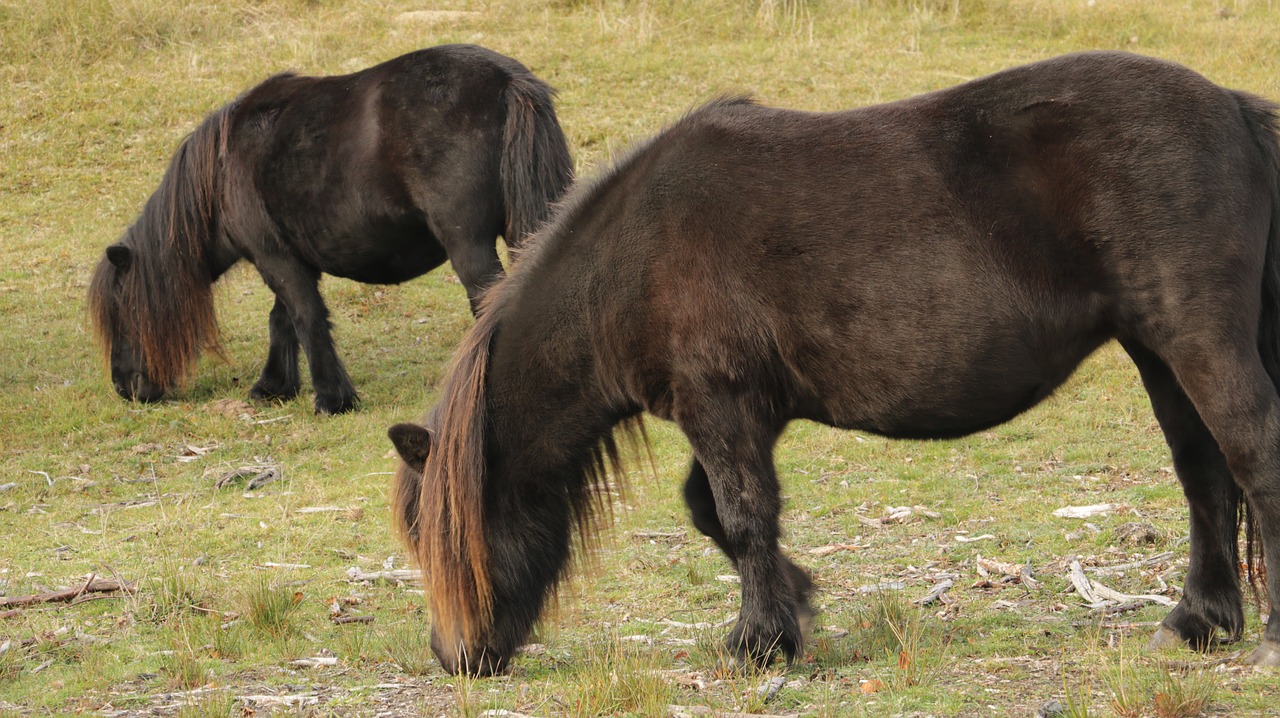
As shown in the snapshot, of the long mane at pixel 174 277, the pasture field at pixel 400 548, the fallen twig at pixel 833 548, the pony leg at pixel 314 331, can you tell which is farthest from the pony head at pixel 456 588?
the long mane at pixel 174 277

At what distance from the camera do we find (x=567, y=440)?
487 cm

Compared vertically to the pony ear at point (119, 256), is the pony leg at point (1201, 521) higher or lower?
higher

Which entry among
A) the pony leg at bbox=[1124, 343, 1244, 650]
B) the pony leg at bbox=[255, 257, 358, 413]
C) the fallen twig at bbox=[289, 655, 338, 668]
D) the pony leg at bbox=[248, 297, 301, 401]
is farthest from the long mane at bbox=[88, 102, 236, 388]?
the pony leg at bbox=[1124, 343, 1244, 650]

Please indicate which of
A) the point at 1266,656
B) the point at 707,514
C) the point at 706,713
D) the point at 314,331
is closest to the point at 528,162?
the point at 314,331

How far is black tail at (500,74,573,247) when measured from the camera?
9.43 metres

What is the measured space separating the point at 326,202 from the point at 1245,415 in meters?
7.59

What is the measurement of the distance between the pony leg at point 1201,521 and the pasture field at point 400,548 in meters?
0.17

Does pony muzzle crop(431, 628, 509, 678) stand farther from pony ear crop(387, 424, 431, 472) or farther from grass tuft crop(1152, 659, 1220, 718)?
grass tuft crop(1152, 659, 1220, 718)

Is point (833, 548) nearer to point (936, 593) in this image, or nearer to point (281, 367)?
point (936, 593)

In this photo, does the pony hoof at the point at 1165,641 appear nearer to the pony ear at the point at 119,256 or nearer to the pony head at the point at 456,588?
the pony head at the point at 456,588

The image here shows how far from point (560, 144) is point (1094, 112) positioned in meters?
5.89

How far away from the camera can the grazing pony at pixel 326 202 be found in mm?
9578

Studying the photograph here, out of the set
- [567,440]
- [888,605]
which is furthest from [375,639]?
[888,605]

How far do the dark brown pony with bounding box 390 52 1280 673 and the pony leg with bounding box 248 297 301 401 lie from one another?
20.5 feet
